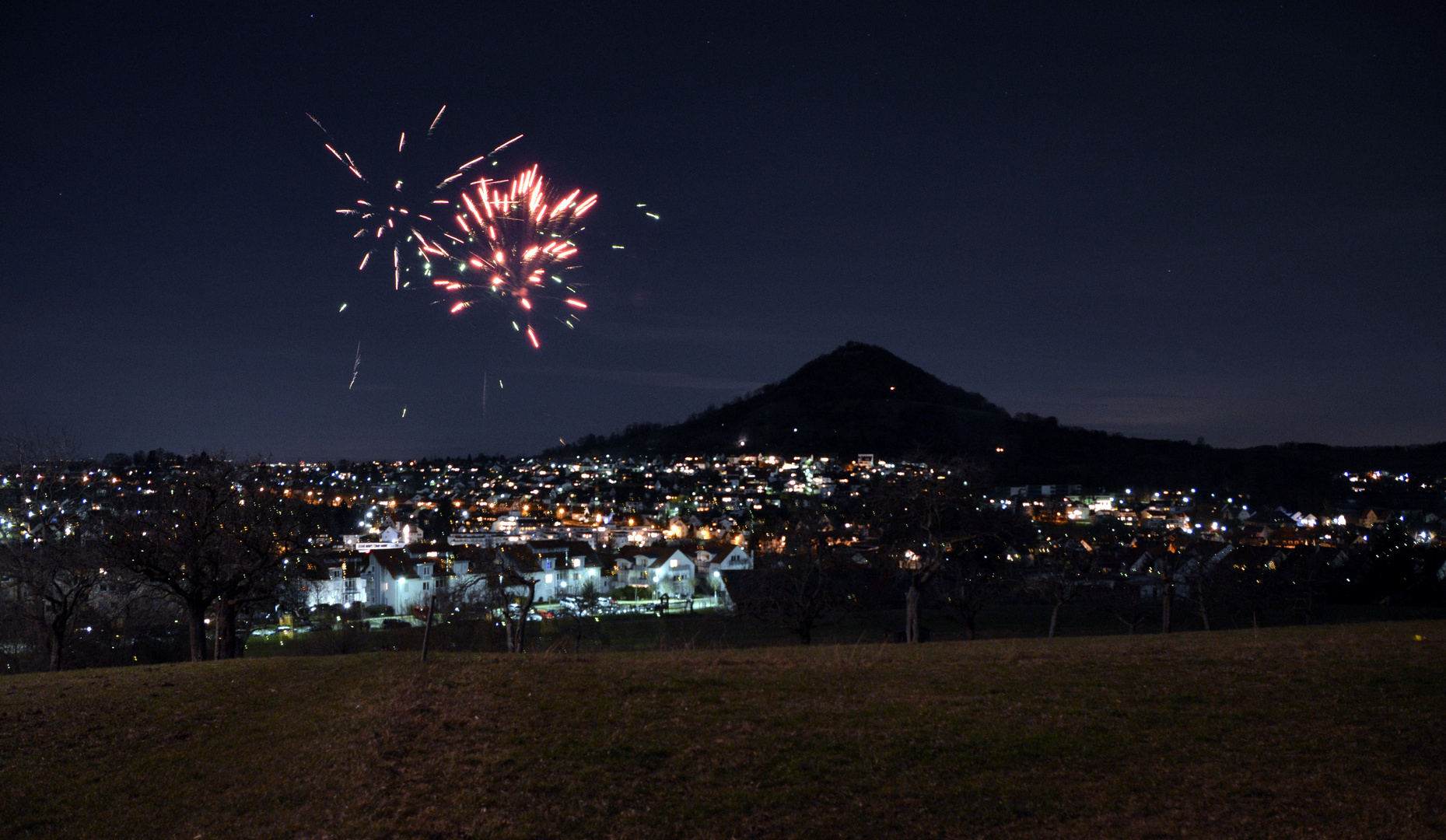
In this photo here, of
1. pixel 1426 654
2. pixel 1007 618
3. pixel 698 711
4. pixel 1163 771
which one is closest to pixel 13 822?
pixel 698 711

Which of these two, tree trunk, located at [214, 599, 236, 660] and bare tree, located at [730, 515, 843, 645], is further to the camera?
bare tree, located at [730, 515, 843, 645]

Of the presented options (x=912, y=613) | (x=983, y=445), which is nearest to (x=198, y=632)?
(x=912, y=613)

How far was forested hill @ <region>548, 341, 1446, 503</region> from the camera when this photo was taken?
9931 centimetres

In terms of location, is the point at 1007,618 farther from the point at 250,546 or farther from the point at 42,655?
the point at 42,655

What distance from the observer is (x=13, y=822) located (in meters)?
7.00

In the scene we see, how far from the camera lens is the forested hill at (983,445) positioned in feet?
326

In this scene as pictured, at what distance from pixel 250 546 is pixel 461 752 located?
1433 centimetres

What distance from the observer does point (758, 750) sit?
7812 mm

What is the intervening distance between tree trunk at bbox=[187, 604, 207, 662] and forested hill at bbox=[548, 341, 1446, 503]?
146ft

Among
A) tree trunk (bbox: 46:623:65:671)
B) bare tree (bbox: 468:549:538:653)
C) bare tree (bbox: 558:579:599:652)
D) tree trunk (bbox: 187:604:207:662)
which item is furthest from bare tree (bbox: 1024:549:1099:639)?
tree trunk (bbox: 46:623:65:671)

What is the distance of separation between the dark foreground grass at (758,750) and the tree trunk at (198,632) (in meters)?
7.01

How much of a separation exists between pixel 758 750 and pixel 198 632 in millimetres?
18199

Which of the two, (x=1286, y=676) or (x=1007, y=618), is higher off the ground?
(x=1286, y=676)

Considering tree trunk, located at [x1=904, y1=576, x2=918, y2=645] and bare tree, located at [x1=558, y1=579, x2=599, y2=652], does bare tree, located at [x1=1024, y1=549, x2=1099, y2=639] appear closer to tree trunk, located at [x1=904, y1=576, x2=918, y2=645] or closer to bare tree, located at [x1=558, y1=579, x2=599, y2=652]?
tree trunk, located at [x1=904, y1=576, x2=918, y2=645]
